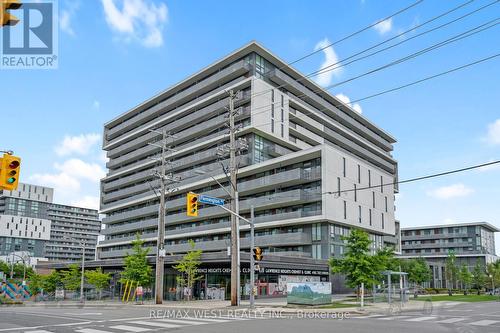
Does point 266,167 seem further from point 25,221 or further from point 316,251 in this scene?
point 25,221

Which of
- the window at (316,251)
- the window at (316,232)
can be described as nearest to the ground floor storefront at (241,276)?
the window at (316,251)

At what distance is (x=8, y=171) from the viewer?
12.8m

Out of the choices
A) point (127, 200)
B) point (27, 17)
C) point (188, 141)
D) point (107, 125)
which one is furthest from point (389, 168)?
point (27, 17)

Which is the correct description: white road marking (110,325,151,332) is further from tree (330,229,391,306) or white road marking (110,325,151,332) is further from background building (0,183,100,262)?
background building (0,183,100,262)

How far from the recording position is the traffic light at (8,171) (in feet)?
41.8

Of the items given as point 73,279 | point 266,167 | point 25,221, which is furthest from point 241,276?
point 25,221

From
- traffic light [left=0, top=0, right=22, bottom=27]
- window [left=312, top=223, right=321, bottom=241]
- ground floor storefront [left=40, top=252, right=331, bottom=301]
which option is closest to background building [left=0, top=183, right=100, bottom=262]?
window [left=312, top=223, right=321, bottom=241]

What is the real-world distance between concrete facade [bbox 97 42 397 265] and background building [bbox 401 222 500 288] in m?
42.1

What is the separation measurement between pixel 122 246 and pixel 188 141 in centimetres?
2917

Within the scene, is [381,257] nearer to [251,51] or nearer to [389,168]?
[251,51]

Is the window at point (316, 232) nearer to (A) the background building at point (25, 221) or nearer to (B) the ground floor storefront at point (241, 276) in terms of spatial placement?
(B) the ground floor storefront at point (241, 276)

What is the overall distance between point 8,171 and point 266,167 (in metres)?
53.5

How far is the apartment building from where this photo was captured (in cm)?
5988

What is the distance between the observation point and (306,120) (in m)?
74.5
